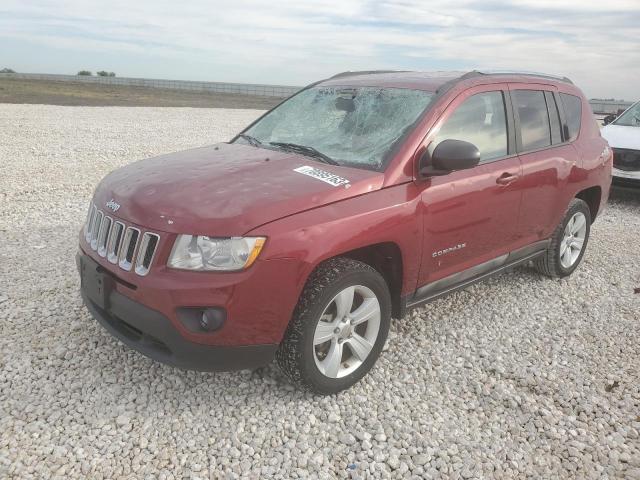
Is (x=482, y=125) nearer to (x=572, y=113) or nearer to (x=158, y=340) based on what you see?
(x=572, y=113)

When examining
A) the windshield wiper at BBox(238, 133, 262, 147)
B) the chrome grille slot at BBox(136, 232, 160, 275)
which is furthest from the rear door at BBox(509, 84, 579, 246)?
the chrome grille slot at BBox(136, 232, 160, 275)

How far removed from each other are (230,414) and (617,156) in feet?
25.4

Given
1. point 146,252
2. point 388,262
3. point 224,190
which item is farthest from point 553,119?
point 146,252

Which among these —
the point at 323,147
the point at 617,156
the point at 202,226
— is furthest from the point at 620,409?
the point at 617,156

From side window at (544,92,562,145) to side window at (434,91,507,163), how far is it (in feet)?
2.56

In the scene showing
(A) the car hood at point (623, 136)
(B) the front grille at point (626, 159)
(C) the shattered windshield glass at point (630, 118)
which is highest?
(C) the shattered windshield glass at point (630, 118)

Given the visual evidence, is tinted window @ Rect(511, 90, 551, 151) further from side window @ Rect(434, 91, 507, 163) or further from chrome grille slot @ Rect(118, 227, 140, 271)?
chrome grille slot @ Rect(118, 227, 140, 271)

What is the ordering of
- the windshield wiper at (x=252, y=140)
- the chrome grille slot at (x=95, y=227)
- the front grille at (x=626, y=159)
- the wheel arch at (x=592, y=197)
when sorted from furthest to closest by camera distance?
the front grille at (x=626, y=159) → the wheel arch at (x=592, y=197) → the windshield wiper at (x=252, y=140) → the chrome grille slot at (x=95, y=227)

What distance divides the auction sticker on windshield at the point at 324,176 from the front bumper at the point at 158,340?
96 centimetres

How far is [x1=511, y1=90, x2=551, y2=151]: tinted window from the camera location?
14.1ft

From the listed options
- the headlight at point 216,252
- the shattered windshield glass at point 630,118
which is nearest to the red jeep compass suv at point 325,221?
the headlight at point 216,252

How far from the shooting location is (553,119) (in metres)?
4.70

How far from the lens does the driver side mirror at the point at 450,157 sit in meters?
3.22

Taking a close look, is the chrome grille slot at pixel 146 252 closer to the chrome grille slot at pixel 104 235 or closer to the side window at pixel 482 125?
the chrome grille slot at pixel 104 235
